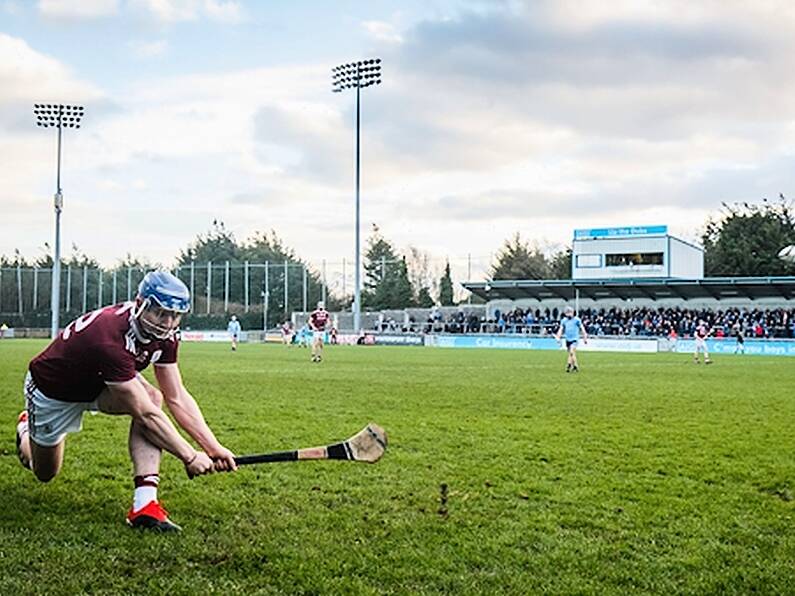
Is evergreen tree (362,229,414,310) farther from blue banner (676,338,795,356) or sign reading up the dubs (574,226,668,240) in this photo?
blue banner (676,338,795,356)

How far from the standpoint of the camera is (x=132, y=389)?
5.99m

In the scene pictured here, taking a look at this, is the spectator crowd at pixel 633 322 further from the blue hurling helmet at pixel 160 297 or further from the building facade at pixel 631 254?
the blue hurling helmet at pixel 160 297

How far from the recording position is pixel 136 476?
259 inches

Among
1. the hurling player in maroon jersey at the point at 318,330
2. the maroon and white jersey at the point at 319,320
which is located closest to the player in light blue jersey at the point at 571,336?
the hurling player in maroon jersey at the point at 318,330

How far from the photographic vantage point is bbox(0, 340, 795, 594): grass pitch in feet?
17.9

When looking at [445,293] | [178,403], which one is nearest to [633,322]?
[445,293]

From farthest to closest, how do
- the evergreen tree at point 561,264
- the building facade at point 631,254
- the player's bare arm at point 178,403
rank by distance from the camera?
the evergreen tree at point 561,264
the building facade at point 631,254
the player's bare arm at point 178,403

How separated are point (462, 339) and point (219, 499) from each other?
168 ft

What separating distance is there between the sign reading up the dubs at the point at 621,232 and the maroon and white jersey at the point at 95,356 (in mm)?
63202

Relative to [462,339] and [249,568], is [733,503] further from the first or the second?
[462,339]

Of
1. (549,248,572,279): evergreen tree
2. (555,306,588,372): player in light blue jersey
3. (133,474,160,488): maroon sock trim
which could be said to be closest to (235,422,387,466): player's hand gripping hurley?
(133,474,160,488): maroon sock trim

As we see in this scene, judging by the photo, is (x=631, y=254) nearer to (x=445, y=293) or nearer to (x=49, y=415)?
(x=445, y=293)

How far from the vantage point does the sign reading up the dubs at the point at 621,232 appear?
218 ft

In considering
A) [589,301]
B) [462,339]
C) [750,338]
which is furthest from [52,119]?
[750,338]
